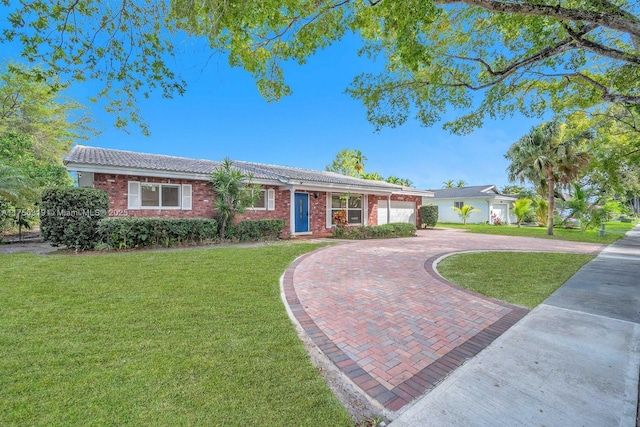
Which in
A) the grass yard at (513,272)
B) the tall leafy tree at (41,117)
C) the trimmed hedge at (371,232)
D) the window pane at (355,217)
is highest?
the tall leafy tree at (41,117)

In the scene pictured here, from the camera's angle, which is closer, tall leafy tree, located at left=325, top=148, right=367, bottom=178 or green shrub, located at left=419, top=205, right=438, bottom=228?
green shrub, located at left=419, top=205, right=438, bottom=228

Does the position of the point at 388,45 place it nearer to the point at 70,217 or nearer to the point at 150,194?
the point at 150,194

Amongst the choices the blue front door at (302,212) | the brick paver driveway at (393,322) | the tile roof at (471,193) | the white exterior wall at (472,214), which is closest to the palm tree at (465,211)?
the white exterior wall at (472,214)

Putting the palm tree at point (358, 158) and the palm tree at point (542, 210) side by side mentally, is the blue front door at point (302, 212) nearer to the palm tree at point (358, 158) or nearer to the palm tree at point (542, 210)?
the palm tree at point (542, 210)

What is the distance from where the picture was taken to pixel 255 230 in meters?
12.8

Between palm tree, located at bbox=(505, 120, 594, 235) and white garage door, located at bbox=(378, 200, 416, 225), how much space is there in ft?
28.3

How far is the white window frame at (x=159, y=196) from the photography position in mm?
11234

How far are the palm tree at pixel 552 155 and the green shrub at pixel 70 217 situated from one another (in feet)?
80.1

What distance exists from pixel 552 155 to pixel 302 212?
691 inches

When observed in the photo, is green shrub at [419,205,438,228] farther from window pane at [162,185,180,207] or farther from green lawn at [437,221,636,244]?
window pane at [162,185,180,207]

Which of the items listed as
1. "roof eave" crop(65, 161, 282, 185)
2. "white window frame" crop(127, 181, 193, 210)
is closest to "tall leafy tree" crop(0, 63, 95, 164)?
"roof eave" crop(65, 161, 282, 185)

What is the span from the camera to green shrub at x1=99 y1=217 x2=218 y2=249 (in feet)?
30.2

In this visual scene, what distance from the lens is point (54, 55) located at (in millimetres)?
4117

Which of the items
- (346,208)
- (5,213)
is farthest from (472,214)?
(5,213)
